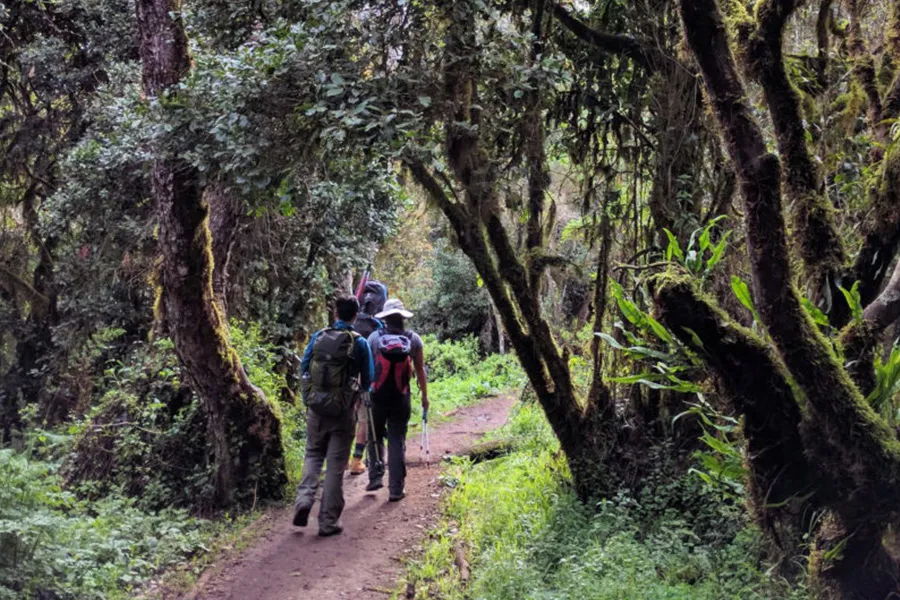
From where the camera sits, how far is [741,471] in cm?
417

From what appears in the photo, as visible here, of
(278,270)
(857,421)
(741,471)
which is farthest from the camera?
(278,270)

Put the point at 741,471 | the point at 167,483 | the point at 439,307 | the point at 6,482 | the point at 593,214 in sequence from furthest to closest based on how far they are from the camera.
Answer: the point at 439,307 → the point at 167,483 → the point at 593,214 → the point at 6,482 → the point at 741,471

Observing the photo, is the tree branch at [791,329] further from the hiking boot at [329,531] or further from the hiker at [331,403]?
the hiking boot at [329,531]

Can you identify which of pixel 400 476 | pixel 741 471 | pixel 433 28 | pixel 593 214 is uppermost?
pixel 433 28

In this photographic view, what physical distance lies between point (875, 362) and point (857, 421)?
50 centimetres

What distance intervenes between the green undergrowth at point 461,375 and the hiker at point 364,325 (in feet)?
17.0

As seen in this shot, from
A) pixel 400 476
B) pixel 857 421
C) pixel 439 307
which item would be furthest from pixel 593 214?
pixel 439 307

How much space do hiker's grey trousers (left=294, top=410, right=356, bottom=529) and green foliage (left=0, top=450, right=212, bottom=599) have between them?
1.09 metres

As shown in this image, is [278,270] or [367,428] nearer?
[367,428]

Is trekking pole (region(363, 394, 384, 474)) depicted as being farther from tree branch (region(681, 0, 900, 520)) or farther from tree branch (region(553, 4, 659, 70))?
tree branch (region(681, 0, 900, 520))

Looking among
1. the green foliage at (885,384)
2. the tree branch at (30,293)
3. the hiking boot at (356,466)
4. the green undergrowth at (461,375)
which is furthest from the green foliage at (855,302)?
the tree branch at (30,293)

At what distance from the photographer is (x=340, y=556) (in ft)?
21.3

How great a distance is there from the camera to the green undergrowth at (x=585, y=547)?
193 inches

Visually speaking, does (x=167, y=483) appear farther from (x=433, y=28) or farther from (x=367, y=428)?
(x=433, y=28)
